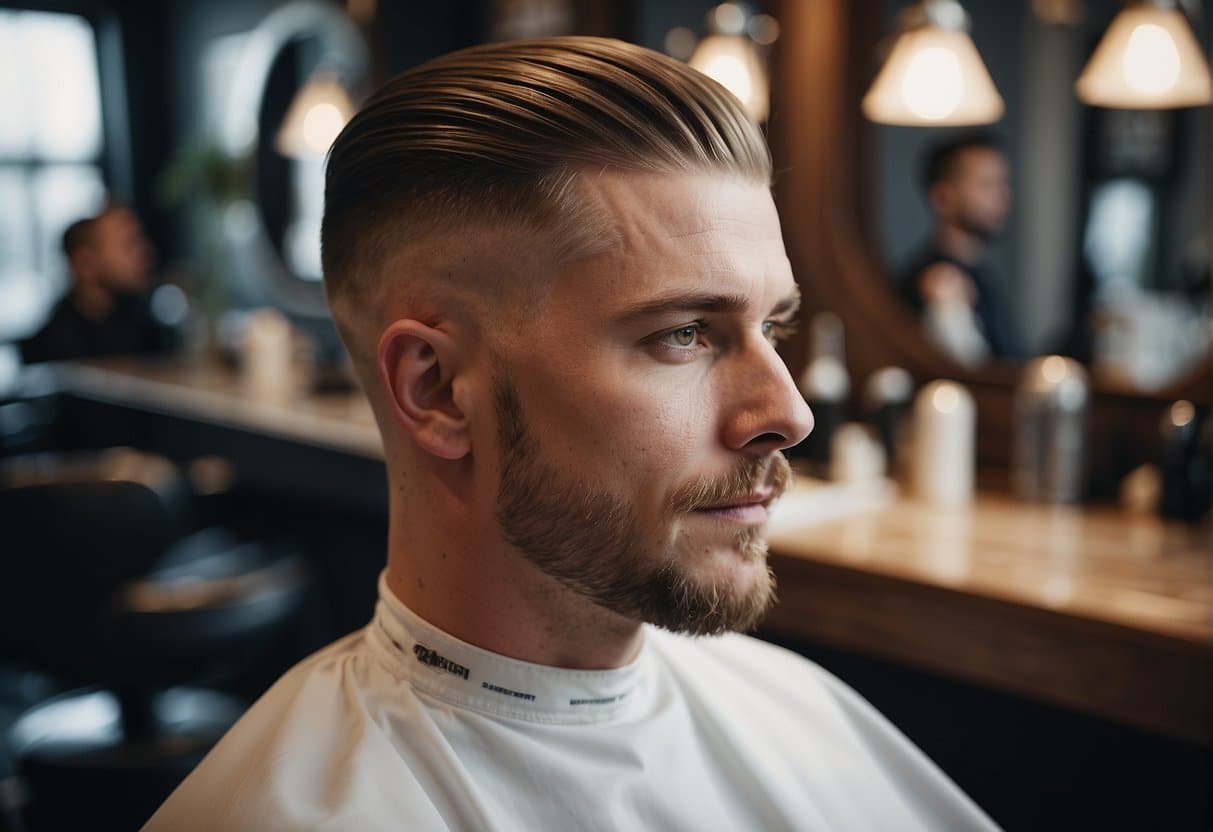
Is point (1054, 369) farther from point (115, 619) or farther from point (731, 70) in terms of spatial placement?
point (115, 619)

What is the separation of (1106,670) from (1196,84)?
124cm

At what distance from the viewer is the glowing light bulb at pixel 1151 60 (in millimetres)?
2264

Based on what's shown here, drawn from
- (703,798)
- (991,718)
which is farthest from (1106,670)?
(703,798)

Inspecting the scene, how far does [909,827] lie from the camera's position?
4.26 ft

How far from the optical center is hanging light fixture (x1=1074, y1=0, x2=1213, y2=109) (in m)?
2.27

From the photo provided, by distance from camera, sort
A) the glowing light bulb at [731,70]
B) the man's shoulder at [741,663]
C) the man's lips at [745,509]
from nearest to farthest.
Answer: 1. the man's lips at [745,509]
2. the man's shoulder at [741,663]
3. the glowing light bulb at [731,70]

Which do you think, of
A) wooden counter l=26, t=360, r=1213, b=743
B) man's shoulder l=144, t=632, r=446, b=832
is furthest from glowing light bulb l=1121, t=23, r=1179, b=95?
man's shoulder l=144, t=632, r=446, b=832

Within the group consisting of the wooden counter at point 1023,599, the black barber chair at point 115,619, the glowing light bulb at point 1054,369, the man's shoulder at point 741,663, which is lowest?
the black barber chair at point 115,619

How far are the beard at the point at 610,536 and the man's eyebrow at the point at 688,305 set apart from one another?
0.14 m

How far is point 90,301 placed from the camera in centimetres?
512

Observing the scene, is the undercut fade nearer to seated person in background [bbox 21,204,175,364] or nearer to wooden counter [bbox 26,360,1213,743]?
wooden counter [bbox 26,360,1213,743]

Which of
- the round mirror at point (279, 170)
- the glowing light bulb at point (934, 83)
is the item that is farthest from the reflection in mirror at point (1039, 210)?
the round mirror at point (279, 170)

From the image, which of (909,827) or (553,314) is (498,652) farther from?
(909,827)

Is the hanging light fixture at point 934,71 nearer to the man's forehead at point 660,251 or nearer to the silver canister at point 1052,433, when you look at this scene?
the silver canister at point 1052,433
